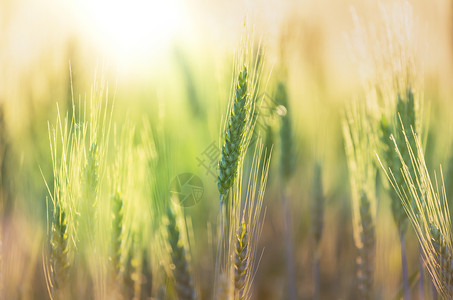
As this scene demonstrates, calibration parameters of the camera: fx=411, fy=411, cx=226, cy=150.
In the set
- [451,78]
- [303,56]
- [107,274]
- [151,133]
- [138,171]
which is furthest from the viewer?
[303,56]

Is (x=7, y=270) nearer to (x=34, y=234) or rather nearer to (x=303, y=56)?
(x=34, y=234)

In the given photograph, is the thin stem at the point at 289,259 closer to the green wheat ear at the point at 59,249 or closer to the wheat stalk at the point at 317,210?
the wheat stalk at the point at 317,210

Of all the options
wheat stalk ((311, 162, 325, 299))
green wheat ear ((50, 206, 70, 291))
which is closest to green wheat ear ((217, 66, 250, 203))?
green wheat ear ((50, 206, 70, 291))

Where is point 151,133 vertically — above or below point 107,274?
above

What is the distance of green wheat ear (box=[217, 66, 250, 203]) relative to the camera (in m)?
1.42

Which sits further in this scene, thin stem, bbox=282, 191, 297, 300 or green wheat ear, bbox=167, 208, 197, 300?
thin stem, bbox=282, 191, 297, 300

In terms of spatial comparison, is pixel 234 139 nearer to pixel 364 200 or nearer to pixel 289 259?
pixel 364 200

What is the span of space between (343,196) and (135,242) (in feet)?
6.65

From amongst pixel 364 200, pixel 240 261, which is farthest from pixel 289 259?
pixel 240 261

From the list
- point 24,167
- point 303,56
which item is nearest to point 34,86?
point 24,167

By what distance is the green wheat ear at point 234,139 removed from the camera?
1418 mm

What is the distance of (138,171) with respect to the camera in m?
1.86

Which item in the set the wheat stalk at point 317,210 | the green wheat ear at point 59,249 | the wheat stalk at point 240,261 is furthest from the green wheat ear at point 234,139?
the wheat stalk at point 317,210

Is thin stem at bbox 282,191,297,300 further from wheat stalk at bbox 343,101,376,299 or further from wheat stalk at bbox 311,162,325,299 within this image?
wheat stalk at bbox 343,101,376,299
